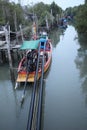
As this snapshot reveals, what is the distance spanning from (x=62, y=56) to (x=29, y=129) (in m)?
13.7

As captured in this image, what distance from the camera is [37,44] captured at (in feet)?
50.8

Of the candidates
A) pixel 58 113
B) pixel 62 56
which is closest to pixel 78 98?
pixel 58 113

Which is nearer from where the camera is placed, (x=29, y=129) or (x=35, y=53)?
(x=29, y=129)

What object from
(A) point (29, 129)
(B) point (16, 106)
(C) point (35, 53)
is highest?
(C) point (35, 53)

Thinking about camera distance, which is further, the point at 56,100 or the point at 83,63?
the point at 83,63

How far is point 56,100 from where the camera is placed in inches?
435

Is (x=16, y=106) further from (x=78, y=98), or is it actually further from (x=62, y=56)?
(x=62, y=56)

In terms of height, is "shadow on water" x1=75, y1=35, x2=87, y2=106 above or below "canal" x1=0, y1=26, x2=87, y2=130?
above

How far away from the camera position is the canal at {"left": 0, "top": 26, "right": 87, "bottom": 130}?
9.17 meters

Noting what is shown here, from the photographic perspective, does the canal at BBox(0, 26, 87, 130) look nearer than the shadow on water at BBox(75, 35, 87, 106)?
Yes

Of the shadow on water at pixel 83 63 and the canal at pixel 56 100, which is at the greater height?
the shadow on water at pixel 83 63

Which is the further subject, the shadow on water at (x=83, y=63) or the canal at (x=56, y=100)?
the shadow on water at (x=83, y=63)

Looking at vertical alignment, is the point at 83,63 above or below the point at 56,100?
above

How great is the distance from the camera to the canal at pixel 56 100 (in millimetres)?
9172
